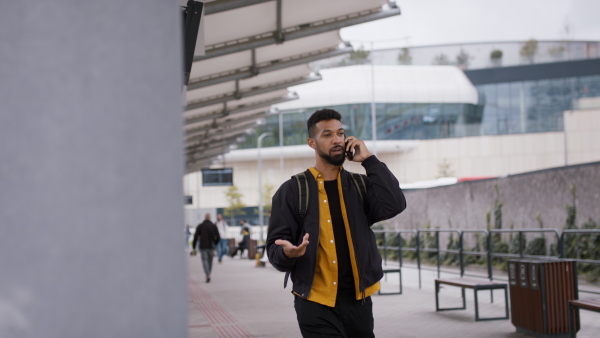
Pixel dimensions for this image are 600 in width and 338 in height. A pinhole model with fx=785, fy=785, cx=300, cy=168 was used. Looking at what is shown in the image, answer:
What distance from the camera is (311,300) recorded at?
3.98 m

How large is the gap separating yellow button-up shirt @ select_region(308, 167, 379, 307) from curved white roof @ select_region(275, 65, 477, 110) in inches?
3072

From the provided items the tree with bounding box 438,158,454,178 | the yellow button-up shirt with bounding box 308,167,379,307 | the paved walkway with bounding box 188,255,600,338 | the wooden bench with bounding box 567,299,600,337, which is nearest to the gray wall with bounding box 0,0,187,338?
the yellow button-up shirt with bounding box 308,167,379,307

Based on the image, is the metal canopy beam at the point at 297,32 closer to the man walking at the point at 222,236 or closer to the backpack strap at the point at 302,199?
the backpack strap at the point at 302,199

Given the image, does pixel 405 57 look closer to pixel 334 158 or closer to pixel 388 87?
pixel 388 87

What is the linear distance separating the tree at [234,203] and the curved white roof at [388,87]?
10.7 m

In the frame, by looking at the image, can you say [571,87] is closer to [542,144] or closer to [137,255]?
[542,144]

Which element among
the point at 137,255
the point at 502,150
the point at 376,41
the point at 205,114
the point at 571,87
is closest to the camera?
the point at 137,255

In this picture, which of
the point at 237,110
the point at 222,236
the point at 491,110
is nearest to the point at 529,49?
the point at 491,110

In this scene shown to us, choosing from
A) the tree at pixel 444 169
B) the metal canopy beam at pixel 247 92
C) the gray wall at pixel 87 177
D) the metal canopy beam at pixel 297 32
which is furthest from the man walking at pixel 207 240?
the tree at pixel 444 169

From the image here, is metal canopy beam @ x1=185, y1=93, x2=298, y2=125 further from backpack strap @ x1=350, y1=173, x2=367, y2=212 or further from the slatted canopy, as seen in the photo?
backpack strap @ x1=350, y1=173, x2=367, y2=212

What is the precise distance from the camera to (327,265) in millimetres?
4039

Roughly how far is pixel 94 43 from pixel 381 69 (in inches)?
3396

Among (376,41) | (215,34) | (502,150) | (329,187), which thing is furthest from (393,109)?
(329,187)

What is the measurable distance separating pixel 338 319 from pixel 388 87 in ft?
264
